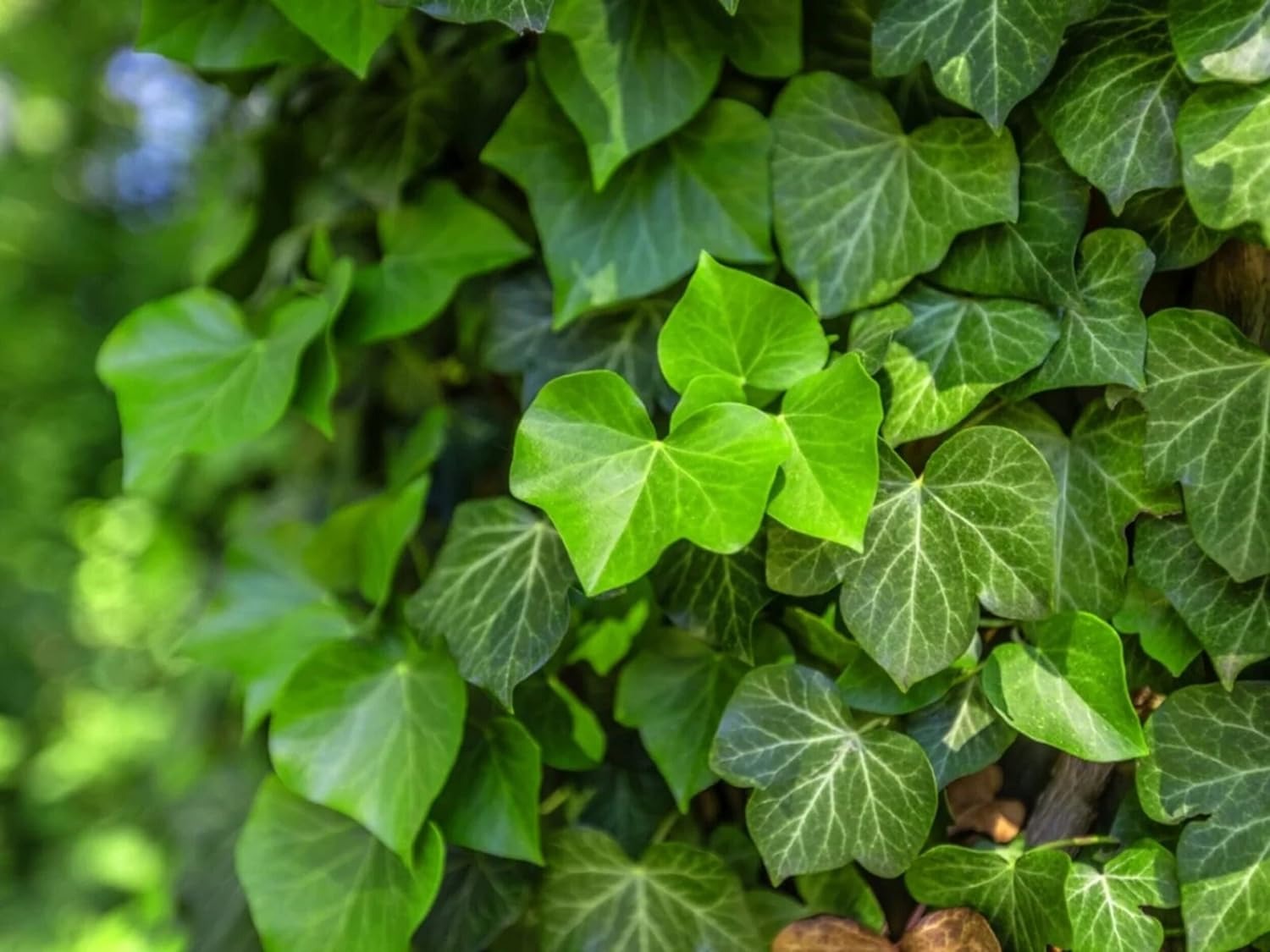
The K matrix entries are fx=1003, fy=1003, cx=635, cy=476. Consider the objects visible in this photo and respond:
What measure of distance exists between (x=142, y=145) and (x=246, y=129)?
6.85 ft

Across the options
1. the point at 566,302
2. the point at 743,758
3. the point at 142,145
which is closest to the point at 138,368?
the point at 566,302

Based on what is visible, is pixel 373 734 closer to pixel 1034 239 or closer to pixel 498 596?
pixel 498 596

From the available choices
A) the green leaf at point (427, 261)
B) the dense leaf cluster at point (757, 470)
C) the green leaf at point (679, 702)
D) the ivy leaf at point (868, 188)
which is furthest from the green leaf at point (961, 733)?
the green leaf at point (427, 261)

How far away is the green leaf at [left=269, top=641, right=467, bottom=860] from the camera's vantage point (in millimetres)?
568

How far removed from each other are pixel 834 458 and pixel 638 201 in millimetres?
228

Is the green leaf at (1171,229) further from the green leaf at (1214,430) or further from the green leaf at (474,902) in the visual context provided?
the green leaf at (474,902)

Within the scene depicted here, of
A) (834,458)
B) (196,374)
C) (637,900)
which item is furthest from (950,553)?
(196,374)

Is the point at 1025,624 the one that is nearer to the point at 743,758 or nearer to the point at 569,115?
the point at 743,758

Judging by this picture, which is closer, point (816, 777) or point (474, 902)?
point (816, 777)

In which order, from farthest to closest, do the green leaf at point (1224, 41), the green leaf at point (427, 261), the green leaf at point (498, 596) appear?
1. the green leaf at point (427, 261)
2. the green leaf at point (498, 596)
3. the green leaf at point (1224, 41)

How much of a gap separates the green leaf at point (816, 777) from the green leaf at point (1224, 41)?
1.10 feet

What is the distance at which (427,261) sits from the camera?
0.68 meters

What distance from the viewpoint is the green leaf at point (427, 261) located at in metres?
0.66

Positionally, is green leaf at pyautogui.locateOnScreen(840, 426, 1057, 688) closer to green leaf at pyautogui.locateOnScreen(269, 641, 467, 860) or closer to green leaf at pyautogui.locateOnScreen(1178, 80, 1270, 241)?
green leaf at pyautogui.locateOnScreen(1178, 80, 1270, 241)
